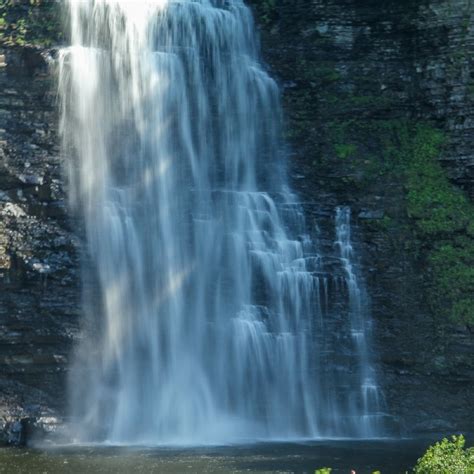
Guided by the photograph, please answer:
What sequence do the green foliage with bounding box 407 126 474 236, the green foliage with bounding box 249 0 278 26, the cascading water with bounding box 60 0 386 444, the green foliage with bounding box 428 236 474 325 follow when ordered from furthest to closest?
the green foliage with bounding box 249 0 278 26
the green foliage with bounding box 407 126 474 236
the green foliage with bounding box 428 236 474 325
the cascading water with bounding box 60 0 386 444

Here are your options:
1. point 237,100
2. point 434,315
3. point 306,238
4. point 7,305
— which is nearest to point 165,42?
point 237,100

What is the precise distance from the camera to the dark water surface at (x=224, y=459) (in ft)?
54.3

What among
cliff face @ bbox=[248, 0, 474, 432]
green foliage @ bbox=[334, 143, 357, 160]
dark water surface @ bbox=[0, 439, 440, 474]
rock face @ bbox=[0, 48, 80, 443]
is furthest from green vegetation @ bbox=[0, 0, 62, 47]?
dark water surface @ bbox=[0, 439, 440, 474]

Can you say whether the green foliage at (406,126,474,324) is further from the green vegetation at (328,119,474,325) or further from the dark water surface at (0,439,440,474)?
the dark water surface at (0,439,440,474)

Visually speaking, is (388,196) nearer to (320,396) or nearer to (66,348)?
(320,396)

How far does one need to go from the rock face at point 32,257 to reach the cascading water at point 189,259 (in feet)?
1.55

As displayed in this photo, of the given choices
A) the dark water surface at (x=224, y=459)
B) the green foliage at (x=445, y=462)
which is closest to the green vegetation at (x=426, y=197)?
the dark water surface at (x=224, y=459)

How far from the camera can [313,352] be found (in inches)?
867

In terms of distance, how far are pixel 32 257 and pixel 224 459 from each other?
7.46 metres

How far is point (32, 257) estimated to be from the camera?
2181 centimetres

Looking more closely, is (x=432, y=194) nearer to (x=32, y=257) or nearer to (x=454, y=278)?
(x=454, y=278)

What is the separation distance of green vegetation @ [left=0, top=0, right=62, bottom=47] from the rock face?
776 millimetres

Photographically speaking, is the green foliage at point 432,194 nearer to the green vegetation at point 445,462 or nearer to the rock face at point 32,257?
the rock face at point 32,257

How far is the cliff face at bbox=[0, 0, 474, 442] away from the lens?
846 inches
